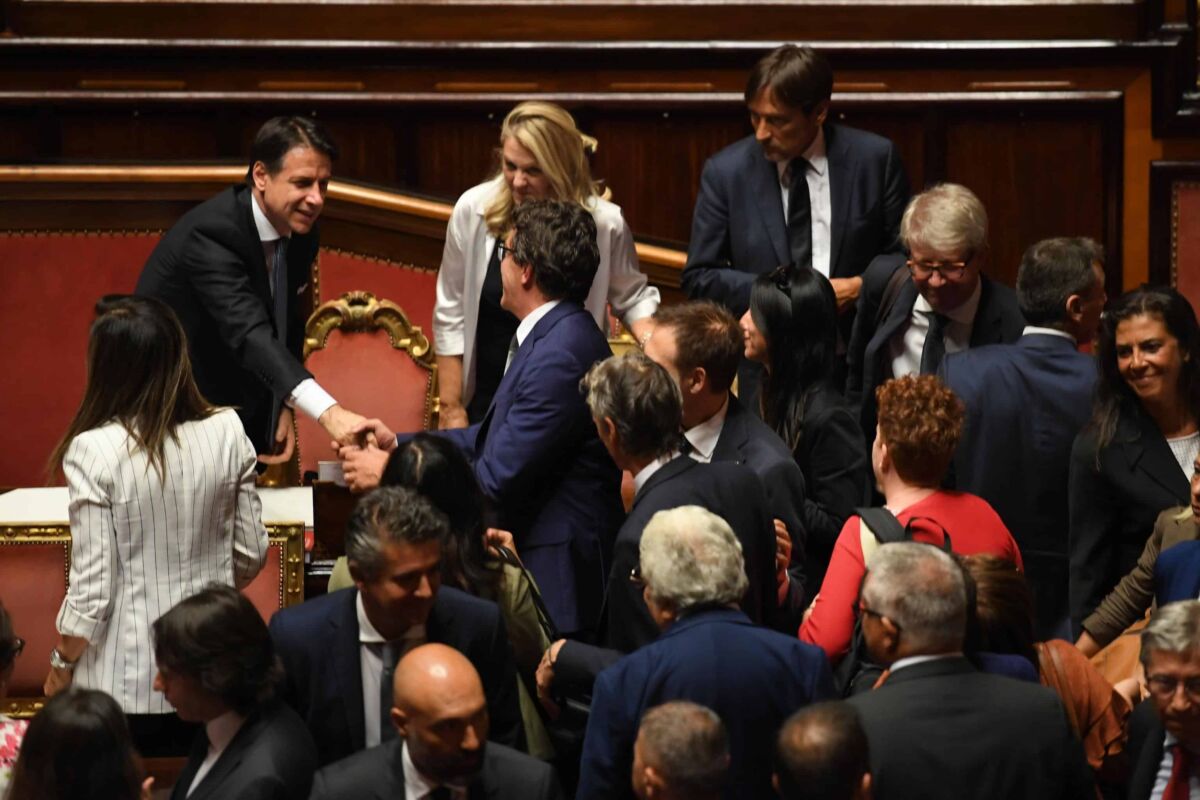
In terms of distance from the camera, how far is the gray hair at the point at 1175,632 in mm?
2951

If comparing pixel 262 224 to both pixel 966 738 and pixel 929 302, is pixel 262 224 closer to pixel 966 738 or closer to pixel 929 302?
pixel 929 302

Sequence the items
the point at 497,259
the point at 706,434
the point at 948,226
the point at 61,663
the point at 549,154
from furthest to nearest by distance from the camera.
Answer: the point at 497,259
the point at 549,154
the point at 948,226
the point at 706,434
the point at 61,663

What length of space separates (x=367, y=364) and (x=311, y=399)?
1.02m

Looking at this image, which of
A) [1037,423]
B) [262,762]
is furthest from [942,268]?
[262,762]

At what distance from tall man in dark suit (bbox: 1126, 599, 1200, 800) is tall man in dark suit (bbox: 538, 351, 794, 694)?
0.70 m

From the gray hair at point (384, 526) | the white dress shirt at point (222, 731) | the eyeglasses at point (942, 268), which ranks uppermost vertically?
the eyeglasses at point (942, 268)

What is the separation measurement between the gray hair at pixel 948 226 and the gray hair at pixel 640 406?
1.12 meters

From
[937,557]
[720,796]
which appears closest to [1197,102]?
[937,557]

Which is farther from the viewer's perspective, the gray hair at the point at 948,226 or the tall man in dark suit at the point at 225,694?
the gray hair at the point at 948,226

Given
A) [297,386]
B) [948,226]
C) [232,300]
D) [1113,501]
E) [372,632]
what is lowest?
[372,632]

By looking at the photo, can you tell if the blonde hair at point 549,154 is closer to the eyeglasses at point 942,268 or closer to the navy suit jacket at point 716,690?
the eyeglasses at point 942,268

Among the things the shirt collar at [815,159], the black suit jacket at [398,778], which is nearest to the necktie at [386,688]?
the black suit jacket at [398,778]

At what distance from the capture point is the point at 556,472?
388cm

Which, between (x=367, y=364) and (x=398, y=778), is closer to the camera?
(x=398, y=778)
